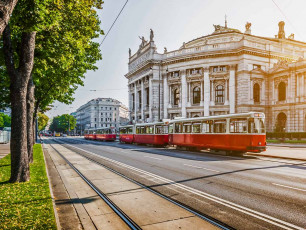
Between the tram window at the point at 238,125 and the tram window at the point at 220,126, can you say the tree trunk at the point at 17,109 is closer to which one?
the tram window at the point at 238,125

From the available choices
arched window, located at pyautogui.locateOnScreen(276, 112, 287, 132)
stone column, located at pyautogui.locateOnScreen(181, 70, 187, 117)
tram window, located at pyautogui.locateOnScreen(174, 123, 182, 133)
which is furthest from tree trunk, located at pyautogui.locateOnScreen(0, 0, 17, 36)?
stone column, located at pyautogui.locateOnScreen(181, 70, 187, 117)

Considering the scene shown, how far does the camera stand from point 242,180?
978 centimetres

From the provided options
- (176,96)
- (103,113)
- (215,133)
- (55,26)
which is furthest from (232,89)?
(103,113)

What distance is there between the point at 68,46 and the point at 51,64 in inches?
81.2

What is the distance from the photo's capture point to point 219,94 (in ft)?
162

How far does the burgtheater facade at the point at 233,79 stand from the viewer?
137 ft

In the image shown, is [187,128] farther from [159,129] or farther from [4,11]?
[4,11]

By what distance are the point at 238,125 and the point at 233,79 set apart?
30.4 meters

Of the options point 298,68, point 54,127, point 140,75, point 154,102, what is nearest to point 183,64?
point 154,102

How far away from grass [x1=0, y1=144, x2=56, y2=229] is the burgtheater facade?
35.1 m

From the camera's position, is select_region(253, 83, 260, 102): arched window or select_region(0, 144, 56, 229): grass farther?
select_region(253, 83, 260, 102): arched window

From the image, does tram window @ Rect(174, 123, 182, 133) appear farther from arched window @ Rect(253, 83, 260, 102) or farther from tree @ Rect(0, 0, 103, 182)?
arched window @ Rect(253, 83, 260, 102)

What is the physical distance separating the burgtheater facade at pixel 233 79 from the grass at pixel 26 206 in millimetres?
35114

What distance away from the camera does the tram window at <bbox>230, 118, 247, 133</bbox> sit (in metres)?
18.4
